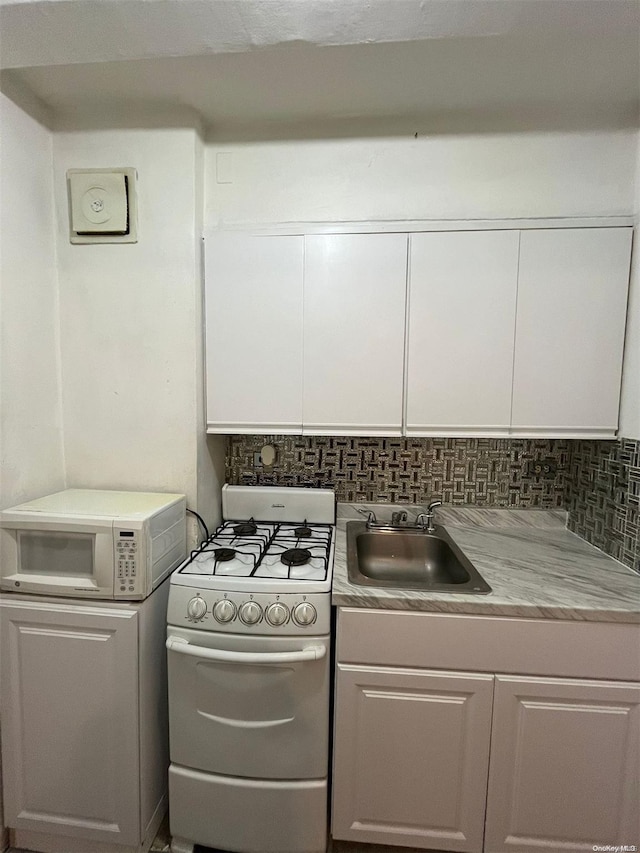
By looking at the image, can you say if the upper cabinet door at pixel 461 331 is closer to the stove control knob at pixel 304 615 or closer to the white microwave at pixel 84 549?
the stove control knob at pixel 304 615

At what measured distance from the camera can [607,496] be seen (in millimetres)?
1425

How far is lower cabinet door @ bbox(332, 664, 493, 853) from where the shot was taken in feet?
3.74

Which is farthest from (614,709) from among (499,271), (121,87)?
(121,87)

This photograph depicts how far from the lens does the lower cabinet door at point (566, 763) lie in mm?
1112

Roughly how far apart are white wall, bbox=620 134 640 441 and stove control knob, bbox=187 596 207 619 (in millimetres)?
1599

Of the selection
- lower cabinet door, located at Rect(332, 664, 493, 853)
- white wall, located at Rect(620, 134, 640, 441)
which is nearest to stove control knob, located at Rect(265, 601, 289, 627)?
lower cabinet door, located at Rect(332, 664, 493, 853)

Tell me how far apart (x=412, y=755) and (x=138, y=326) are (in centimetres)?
181

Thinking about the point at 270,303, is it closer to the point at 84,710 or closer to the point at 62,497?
the point at 62,497

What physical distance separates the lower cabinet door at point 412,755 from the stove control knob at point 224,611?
39cm

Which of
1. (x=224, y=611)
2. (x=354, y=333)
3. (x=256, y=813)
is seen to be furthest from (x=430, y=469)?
(x=256, y=813)

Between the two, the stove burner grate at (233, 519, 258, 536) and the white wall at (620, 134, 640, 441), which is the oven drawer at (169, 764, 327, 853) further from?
the white wall at (620, 134, 640, 441)

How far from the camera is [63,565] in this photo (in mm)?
1224

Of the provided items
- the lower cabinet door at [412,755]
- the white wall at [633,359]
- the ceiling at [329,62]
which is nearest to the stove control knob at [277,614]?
the lower cabinet door at [412,755]

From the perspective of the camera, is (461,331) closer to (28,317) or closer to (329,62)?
(329,62)
